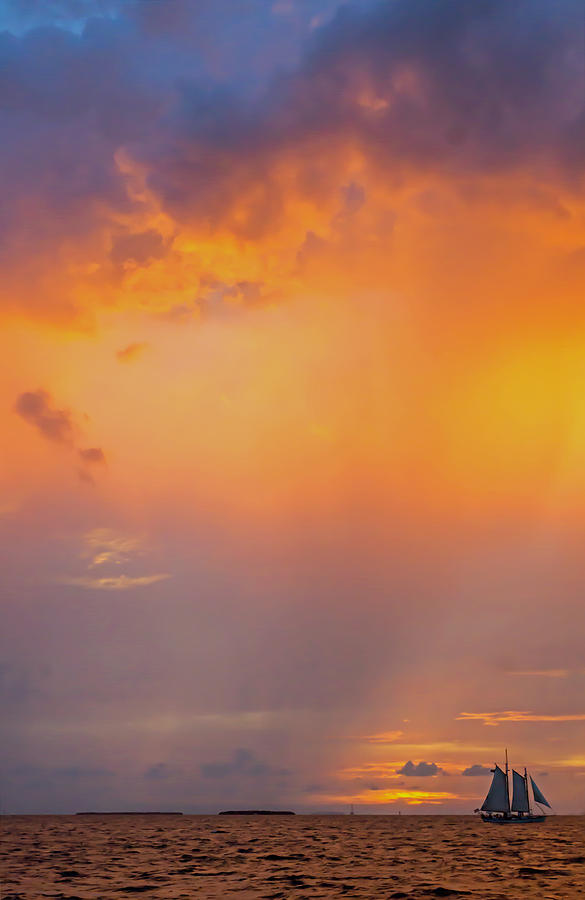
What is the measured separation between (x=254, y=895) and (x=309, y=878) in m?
19.8

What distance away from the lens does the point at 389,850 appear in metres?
158

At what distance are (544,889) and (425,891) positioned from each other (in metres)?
11.4

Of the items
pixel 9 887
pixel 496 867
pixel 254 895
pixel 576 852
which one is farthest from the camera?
pixel 576 852

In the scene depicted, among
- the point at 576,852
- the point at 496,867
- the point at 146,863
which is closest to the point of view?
the point at 496,867

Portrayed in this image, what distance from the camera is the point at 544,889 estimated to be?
272 feet

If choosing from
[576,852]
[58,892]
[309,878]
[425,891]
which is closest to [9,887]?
[58,892]

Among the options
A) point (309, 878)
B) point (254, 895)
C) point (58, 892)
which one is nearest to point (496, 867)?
point (309, 878)

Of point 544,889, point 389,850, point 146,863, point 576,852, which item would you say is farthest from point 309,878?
point 576,852

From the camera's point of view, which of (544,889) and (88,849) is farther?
(88,849)

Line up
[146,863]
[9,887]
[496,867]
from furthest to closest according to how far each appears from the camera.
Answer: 1. [146,863]
2. [496,867]
3. [9,887]

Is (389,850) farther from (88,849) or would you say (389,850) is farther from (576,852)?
(88,849)

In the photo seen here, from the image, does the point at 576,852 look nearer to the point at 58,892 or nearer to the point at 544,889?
the point at 544,889

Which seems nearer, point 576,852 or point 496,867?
point 496,867

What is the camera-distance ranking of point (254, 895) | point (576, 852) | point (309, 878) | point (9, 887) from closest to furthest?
point (254, 895)
point (9, 887)
point (309, 878)
point (576, 852)
